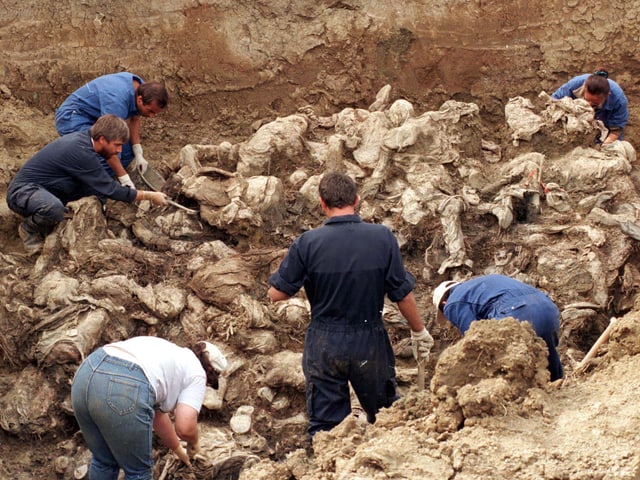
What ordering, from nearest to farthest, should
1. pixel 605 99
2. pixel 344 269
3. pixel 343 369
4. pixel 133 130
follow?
pixel 344 269, pixel 343 369, pixel 133 130, pixel 605 99

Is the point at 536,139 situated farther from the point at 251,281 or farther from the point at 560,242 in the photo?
the point at 251,281

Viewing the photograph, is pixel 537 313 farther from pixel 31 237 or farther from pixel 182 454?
pixel 31 237

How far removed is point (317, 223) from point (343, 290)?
85.3 inches

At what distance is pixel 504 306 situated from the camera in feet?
14.3

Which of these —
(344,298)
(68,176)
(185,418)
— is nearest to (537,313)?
(344,298)

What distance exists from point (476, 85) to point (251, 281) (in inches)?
197

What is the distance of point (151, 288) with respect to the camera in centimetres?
590

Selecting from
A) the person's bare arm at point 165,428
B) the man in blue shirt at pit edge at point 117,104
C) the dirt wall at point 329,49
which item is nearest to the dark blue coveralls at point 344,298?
the person's bare arm at point 165,428

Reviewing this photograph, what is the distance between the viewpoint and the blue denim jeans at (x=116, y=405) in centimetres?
394

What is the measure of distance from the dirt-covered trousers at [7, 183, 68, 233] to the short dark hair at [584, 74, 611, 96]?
4524 millimetres

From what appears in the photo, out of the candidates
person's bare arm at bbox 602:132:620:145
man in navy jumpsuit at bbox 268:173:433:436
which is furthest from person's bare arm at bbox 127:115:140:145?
person's bare arm at bbox 602:132:620:145

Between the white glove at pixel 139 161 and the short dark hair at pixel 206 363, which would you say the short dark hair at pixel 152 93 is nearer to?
the white glove at pixel 139 161

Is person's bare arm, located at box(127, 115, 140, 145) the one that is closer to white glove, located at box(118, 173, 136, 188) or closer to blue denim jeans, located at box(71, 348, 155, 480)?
white glove, located at box(118, 173, 136, 188)

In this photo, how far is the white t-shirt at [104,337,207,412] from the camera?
13.3 feet
